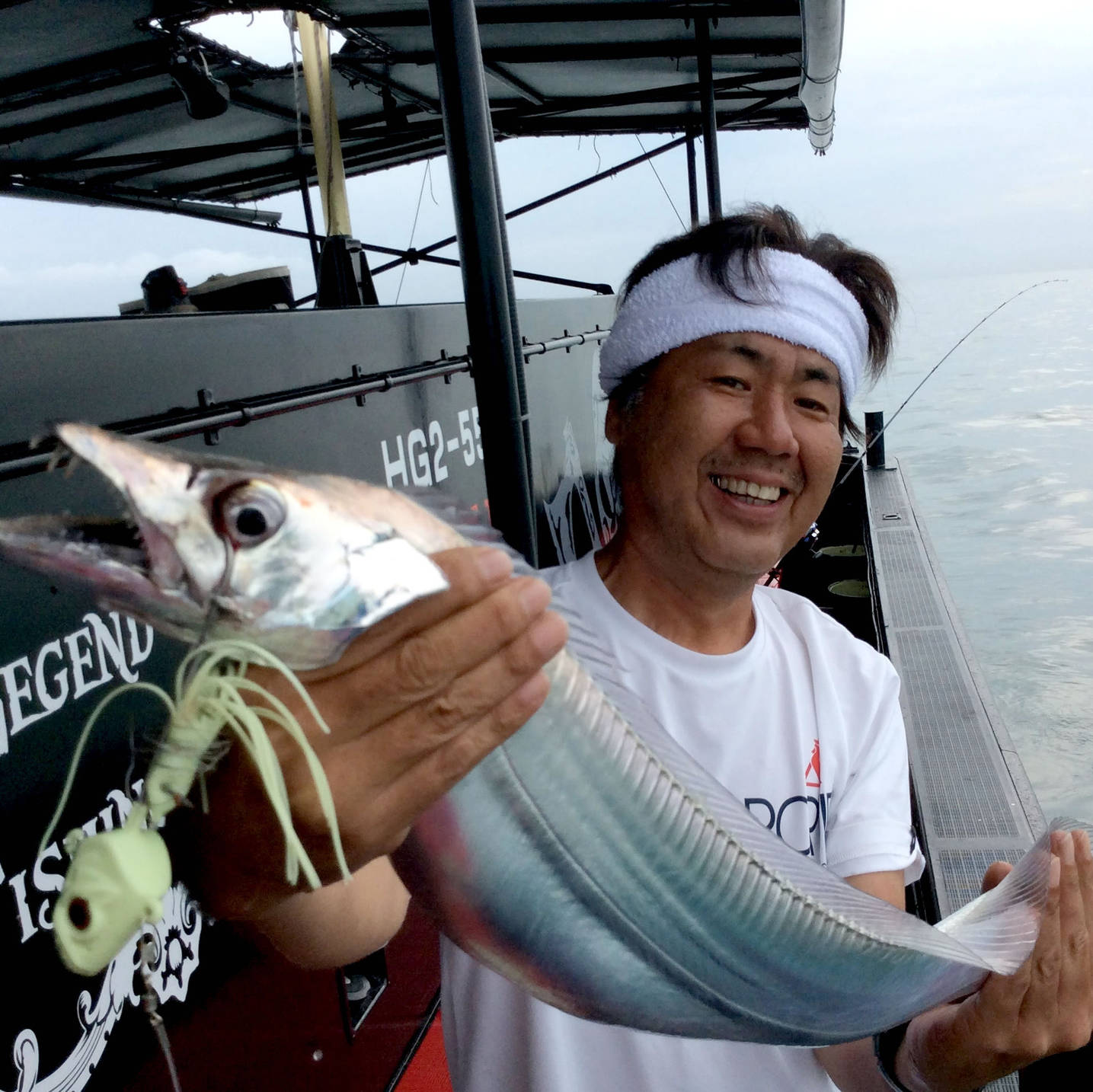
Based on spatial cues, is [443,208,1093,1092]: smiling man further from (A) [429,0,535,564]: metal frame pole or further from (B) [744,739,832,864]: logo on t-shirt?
(A) [429,0,535,564]: metal frame pole

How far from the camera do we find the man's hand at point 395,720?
2.83 feet

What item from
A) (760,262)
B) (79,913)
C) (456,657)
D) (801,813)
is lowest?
(801,813)

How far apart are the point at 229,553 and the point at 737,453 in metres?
1.19

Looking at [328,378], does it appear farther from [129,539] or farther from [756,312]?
[129,539]

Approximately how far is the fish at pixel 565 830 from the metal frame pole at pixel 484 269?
1.71 meters

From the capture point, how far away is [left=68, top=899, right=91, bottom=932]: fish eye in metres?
0.79

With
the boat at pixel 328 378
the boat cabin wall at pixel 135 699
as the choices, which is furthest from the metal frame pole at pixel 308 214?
the boat cabin wall at pixel 135 699

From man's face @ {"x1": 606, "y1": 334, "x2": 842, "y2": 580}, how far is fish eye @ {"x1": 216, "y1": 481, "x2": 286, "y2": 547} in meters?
1.11

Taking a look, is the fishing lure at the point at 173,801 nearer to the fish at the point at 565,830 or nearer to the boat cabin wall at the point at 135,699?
the fish at the point at 565,830

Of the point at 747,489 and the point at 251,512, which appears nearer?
the point at 251,512

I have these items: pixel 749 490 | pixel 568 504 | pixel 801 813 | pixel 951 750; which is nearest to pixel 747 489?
pixel 749 490

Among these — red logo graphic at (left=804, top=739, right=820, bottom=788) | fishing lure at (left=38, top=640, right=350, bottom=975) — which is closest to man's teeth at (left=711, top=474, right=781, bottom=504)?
red logo graphic at (left=804, top=739, right=820, bottom=788)

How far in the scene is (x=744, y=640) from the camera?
1910 mm

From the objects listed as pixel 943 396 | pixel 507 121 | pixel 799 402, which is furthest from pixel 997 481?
pixel 799 402
